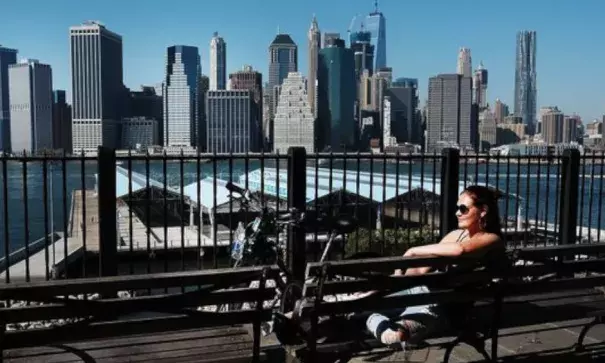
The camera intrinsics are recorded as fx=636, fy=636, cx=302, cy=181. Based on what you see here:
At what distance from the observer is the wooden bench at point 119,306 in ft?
9.86

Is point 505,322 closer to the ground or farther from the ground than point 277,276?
closer to the ground

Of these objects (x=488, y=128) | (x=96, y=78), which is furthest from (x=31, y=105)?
(x=488, y=128)

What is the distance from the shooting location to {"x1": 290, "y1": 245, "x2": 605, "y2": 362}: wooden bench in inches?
133

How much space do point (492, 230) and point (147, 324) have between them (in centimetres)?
Answer: 225

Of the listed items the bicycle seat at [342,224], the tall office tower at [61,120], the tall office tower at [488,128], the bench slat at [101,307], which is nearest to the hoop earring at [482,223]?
the bicycle seat at [342,224]

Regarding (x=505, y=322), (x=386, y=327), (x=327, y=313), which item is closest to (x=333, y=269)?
(x=327, y=313)

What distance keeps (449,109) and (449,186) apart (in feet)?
510

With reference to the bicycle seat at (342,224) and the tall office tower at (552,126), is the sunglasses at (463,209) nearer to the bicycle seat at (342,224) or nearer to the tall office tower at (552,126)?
the bicycle seat at (342,224)

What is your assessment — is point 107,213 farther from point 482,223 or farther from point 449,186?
point 449,186

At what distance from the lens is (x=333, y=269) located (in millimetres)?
3330

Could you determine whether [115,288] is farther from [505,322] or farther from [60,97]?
[60,97]

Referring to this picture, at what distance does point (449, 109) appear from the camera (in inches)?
6191

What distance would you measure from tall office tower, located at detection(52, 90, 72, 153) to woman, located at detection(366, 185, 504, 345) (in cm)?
10170

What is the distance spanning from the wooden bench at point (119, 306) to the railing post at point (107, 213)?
2.08 m
